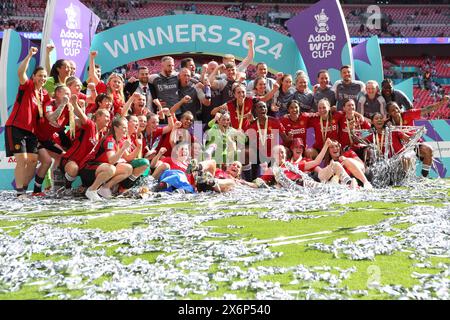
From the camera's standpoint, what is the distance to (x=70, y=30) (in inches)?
405

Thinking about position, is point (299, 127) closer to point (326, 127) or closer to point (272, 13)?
point (326, 127)

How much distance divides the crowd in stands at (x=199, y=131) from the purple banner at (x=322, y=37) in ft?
7.39

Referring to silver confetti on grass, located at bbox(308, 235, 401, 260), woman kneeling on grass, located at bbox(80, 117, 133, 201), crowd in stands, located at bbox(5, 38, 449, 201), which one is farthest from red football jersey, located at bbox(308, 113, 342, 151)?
silver confetti on grass, located at bbox(308, 235, 401, 260)

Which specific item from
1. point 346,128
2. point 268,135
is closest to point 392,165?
point 346,128

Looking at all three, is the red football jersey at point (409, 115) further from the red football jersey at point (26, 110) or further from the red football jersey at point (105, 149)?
the red football jersey at point (26, 110)

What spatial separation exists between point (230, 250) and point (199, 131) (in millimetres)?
4867

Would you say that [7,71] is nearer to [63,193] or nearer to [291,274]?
[63,193]

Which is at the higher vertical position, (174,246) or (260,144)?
(260,144)

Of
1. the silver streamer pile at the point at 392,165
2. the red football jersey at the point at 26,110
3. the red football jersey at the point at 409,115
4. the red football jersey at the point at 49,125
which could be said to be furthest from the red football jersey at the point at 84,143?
the red football jersey at the point at 409,115

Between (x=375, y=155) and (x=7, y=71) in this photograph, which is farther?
(x=7, y=71)

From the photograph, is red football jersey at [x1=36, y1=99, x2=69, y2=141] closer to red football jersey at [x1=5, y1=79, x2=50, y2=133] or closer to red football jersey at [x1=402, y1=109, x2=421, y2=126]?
red football jersey at [x1=5, y1=79, x2=50, y2=133]

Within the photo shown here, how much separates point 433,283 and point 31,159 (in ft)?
17.8
